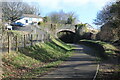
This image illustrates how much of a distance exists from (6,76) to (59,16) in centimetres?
7366

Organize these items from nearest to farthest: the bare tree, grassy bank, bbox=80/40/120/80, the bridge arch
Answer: grassy bank, bbox=80/40/120/80
the bare tree
the bridge arch

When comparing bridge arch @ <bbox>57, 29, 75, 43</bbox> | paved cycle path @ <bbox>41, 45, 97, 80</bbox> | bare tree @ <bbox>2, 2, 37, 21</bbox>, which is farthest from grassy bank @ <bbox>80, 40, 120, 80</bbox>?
bridge arch @ <bbox>57, 29, 75, 43</bbox>

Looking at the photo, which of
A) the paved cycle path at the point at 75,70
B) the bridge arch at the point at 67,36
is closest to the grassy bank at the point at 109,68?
the paved cycle path at the point at 75,70

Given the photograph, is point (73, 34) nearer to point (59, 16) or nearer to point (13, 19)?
point (59, 16)

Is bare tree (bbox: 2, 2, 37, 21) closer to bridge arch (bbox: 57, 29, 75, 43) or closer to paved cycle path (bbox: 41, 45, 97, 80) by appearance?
bridge arch (bbox: 57, 29, 75, 43)

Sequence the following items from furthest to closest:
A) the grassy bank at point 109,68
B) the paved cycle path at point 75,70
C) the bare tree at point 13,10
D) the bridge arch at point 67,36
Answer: the bridge arch at point 67,36 < the bare tree at point 13,10 < the grassy bank at point 109,68 < the paved cycle path at point 75,70

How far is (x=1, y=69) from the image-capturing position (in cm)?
974

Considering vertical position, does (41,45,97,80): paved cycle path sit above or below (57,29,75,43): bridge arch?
above

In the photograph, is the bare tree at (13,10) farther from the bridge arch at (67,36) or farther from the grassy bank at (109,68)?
the grassy bank at (109,68)

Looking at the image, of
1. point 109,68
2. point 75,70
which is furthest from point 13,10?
point 75,70

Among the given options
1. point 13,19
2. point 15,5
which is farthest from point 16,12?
point 15,5

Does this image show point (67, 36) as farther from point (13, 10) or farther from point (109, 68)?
point (109, 68)

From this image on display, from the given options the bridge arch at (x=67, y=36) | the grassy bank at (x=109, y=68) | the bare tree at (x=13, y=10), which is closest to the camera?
the grassy bank at (x=109, y=68)

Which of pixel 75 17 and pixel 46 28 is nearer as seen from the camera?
pixel 46 28
